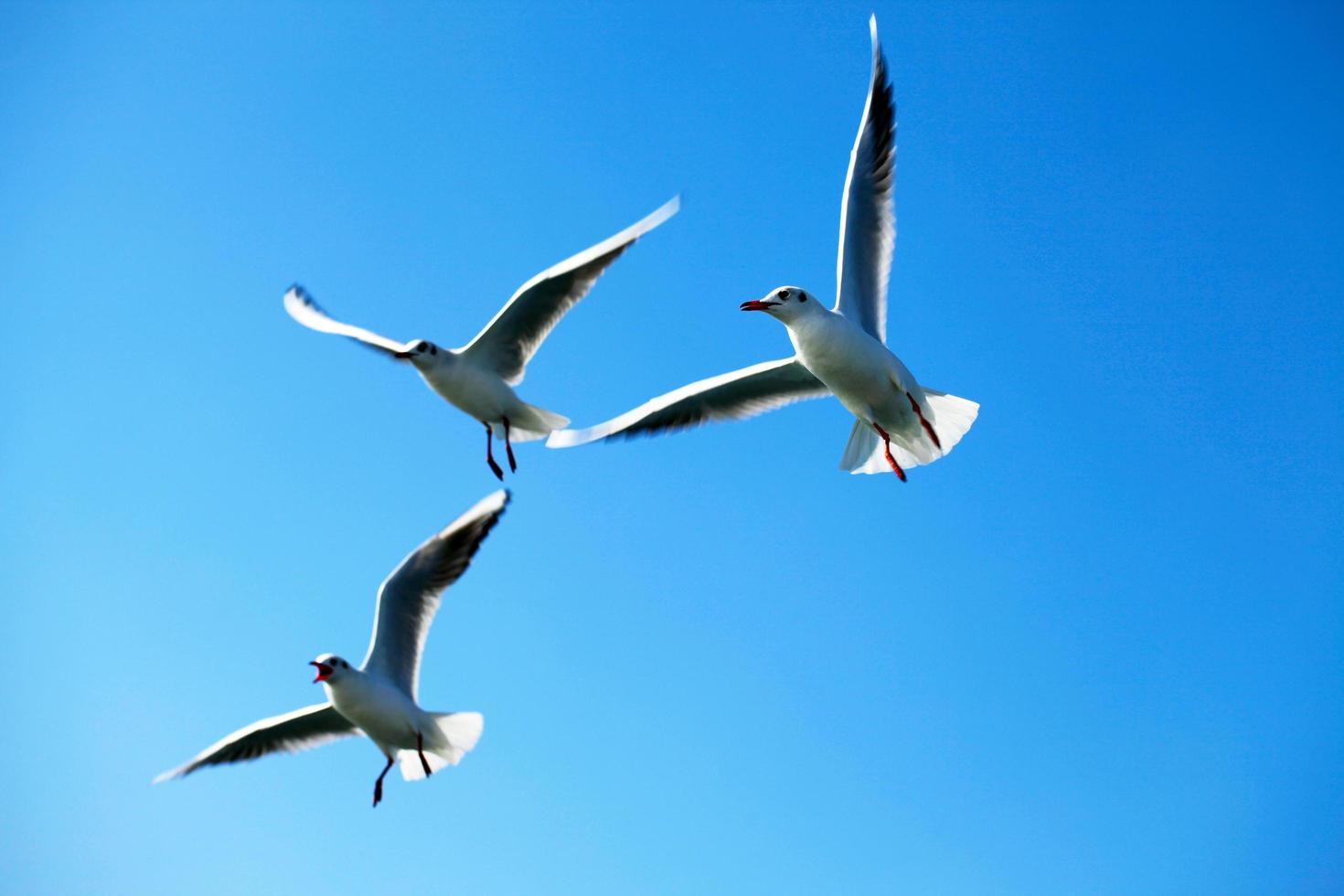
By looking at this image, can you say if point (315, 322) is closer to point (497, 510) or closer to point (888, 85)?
point (497, 510)

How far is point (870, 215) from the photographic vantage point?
9.01 meters

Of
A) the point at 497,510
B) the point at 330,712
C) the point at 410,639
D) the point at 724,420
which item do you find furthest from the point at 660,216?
the point at 330,712

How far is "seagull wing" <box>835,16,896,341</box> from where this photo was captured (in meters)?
8.94

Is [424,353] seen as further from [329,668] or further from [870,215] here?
[870,215]

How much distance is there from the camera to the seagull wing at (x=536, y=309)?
10156 mm

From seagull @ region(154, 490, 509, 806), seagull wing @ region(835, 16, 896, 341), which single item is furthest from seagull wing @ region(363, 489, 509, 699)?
seagull wing @ region(835, 16, 896, 341)

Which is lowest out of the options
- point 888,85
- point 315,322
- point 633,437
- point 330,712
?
point 330,712

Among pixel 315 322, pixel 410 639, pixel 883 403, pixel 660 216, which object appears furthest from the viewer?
pixel 315 322

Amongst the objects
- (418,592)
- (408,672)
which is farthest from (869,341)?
(408,672)

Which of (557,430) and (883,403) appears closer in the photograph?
(883,403)

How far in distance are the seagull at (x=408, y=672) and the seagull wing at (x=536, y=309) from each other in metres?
1.13

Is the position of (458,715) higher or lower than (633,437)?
lower

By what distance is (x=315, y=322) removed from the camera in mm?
12039

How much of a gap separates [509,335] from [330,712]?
10.5 feet
